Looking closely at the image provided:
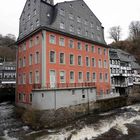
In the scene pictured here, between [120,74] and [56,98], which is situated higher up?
[120,74]

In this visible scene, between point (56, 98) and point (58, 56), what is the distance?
6373 mm

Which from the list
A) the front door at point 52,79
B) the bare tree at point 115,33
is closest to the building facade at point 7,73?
the front door at point 52,79

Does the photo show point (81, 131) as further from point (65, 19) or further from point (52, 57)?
point (65, 19)

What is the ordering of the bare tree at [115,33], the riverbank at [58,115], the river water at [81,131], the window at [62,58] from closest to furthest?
1. the river water at [81,131]
2. the riverbank at [58,115]
3. the window at [62,58]
4. the bare tree at [115,33]

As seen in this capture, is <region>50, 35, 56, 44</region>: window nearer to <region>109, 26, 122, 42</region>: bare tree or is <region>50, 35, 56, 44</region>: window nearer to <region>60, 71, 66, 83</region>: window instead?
<region>60, 71, 66, 83</region>: window

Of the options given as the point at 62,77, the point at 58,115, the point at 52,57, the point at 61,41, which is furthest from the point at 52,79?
the point at 61,41

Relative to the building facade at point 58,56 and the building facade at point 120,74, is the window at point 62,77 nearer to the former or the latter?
the building facade at point 58,56

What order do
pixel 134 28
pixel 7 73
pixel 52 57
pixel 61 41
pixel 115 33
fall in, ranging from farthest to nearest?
pixel 115 33 → pixel 134 28 → pixel 7 73 → pixel 61 41 → pixel 52 57

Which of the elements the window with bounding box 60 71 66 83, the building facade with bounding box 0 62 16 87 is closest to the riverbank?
the window with bounding box 60 71 66 83

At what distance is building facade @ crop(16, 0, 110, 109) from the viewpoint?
66.9ft

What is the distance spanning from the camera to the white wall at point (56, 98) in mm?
17748

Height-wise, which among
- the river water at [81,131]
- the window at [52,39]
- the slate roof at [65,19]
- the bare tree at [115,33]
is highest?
the bare tree at [115,33]

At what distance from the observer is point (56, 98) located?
730 inches

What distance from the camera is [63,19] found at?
24359 mm
